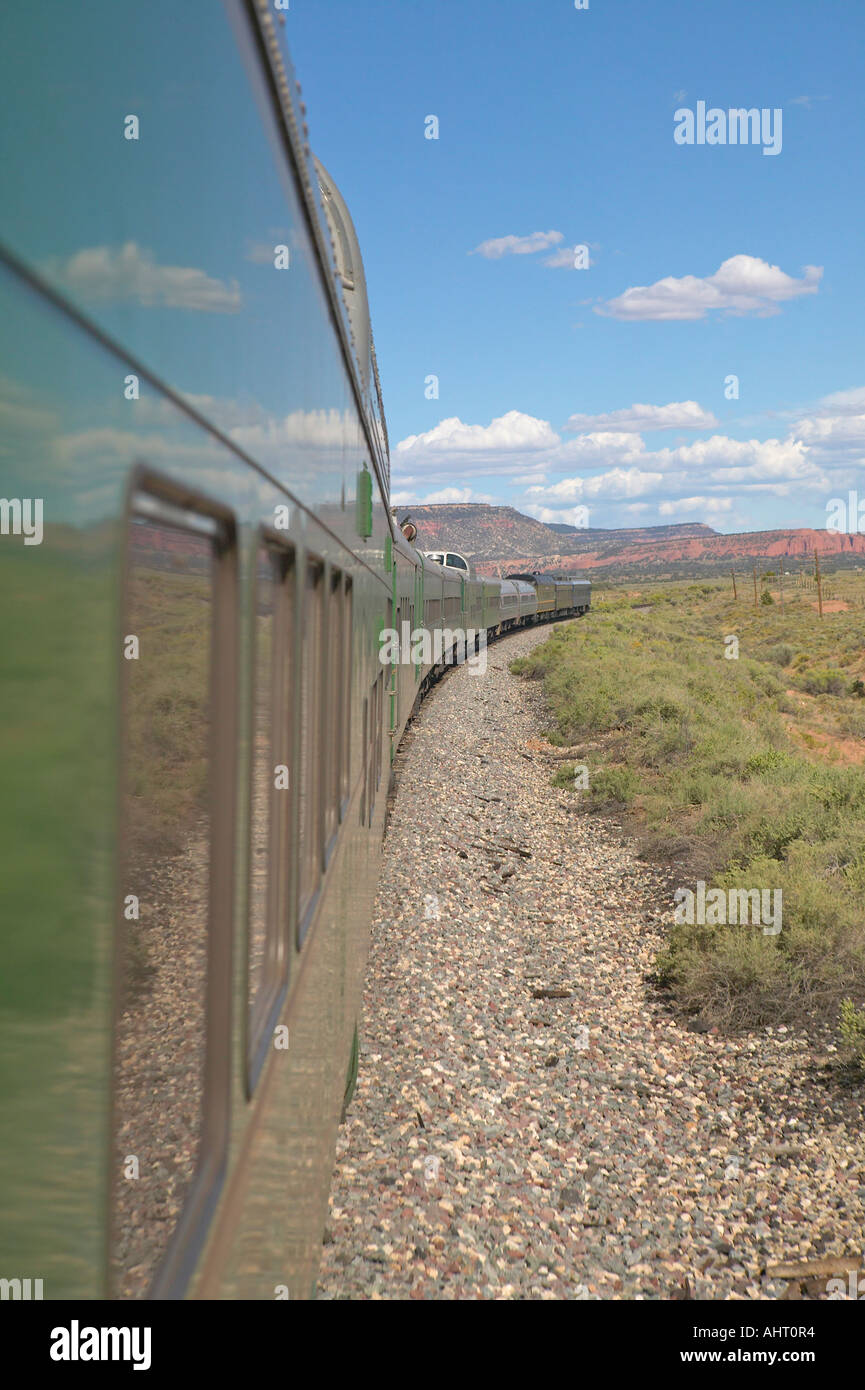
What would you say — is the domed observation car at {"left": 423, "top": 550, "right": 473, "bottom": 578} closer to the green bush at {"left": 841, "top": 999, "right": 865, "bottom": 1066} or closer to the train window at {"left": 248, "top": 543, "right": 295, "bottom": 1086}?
the green bush at {"left": 841, "top": 999, "right": 865, "bottom": 1066}

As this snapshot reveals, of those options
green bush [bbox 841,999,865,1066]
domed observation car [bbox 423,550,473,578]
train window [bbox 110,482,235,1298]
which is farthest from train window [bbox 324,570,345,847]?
domed observation car [bbox 423,550,473,578]

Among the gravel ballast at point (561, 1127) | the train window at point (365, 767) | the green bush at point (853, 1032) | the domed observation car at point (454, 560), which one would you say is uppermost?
the domed observation car at point (454, 560)

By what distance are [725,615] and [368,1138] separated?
191ft

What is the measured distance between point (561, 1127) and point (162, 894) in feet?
15.0

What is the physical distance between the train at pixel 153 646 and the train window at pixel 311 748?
0.11 m

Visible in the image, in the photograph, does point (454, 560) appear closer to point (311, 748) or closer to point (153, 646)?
point (311, 748)

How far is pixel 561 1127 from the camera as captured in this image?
530 cm

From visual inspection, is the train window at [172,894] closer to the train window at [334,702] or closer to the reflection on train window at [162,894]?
the reflection on train window at [162,894]

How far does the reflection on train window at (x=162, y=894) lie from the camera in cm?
110

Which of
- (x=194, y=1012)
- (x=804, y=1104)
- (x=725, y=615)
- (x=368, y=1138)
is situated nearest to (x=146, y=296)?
(x=194, y=1012)

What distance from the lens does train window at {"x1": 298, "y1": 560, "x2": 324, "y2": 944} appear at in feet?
8.53

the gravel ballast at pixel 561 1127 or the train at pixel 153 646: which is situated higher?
the train at pixel 153 646

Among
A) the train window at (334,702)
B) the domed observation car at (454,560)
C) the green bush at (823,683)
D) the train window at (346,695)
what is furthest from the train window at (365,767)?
the green bush at (823,683)
